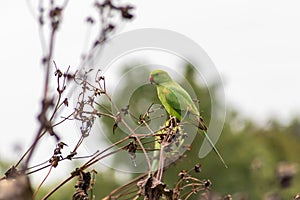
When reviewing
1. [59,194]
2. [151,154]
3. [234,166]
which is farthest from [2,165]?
[151,154]

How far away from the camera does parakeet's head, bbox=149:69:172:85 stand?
324cm

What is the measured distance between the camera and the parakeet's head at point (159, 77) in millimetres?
3240

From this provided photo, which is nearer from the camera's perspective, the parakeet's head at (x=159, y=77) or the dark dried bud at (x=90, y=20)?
the dark dried bud at (x=90, y=20)

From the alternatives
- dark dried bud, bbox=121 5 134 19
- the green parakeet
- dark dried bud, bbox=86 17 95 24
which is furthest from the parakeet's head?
dark dried bud, bbox=121 5 134 19

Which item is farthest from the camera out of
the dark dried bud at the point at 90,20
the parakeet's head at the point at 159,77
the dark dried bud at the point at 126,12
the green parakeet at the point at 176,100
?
the parakeet's head at the point at 159,77

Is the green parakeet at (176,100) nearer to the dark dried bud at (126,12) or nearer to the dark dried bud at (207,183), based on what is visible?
the dark dried bud at (207,183)

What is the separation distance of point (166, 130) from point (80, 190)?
0.34 metres

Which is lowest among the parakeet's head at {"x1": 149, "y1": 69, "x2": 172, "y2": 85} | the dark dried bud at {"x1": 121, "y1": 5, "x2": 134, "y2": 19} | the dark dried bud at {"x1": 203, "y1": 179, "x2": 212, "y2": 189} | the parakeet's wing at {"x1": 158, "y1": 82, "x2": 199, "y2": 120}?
the dark dried bud at {"x1": 203, "y1": 179, "x2": 212, "y2": 189}

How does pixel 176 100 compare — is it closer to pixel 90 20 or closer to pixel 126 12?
pixel 90 20

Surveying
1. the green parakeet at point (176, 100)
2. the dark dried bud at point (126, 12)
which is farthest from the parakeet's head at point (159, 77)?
the dark dried bud at point (126, 12)

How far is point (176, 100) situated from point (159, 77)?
0.66 feet

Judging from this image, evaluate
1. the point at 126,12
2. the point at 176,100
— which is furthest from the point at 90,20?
the point at 176,100

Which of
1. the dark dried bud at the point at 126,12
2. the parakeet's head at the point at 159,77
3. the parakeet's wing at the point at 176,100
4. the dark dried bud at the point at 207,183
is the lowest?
the dark dried bud at the point at 207,183

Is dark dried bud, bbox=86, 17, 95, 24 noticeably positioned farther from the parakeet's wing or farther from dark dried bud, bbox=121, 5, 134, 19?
the parakeet's wing
